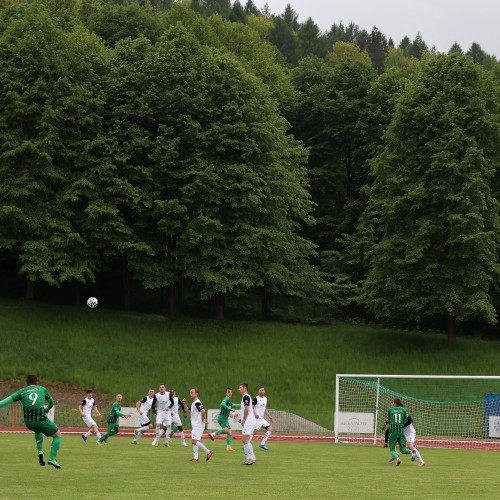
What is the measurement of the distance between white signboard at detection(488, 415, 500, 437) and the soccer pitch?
12683 mm

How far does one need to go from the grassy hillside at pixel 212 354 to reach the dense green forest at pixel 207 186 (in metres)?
2.45

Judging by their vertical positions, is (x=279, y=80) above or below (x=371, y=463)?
above

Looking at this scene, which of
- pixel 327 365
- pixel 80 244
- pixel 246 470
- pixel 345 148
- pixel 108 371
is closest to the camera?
pixel 246 470

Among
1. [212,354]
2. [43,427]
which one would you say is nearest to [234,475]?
[43,427]

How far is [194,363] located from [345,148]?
104 feet

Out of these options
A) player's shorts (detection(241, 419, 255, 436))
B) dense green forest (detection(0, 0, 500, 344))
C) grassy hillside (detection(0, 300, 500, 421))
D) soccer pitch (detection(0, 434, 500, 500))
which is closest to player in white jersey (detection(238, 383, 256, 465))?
player's shorts (detection(241, 419, 255, 436))

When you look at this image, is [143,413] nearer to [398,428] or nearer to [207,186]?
[398,428]

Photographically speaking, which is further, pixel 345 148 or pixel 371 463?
pixel 345 148

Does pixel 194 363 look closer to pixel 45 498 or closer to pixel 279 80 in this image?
pixel 279 80

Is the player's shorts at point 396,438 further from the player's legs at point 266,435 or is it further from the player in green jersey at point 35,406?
the player in green jersey at point 35,406

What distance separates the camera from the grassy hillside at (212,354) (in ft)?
178

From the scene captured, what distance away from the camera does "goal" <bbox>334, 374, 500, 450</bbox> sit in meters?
42.2

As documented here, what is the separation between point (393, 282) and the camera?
62.1m

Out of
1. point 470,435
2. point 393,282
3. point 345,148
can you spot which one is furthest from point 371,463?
point 345,148
